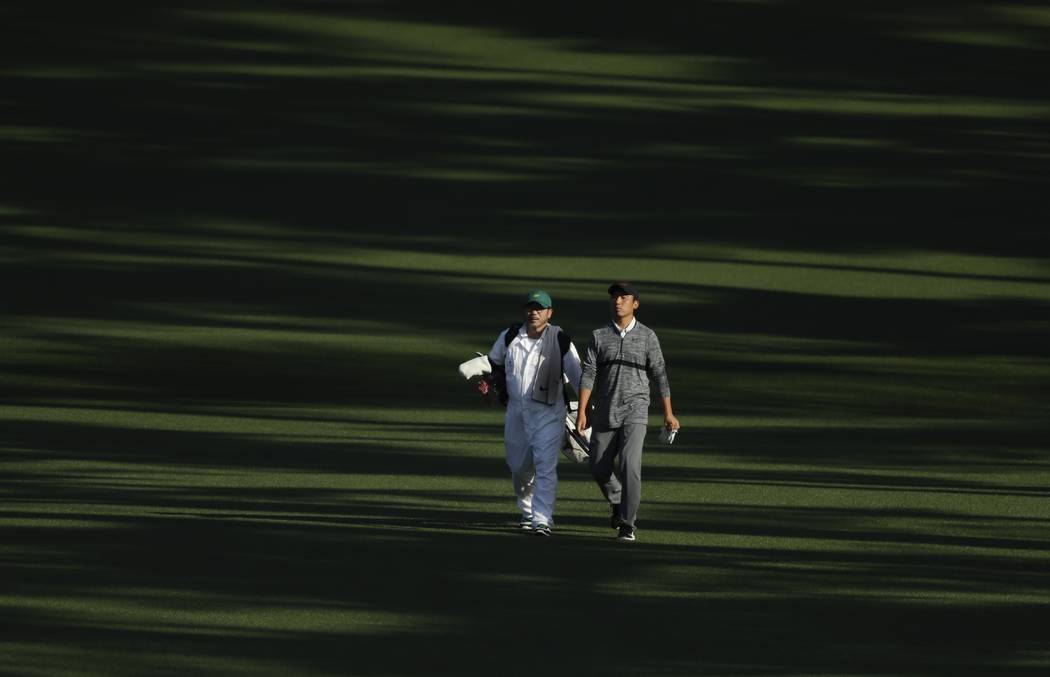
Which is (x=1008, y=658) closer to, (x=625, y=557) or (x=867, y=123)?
(x=625, y=557)

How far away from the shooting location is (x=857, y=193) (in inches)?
1344

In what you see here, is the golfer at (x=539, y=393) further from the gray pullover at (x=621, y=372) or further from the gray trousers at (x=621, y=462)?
the gray trousers at (x=621, y=462)

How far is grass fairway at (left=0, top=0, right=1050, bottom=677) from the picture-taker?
942 cm

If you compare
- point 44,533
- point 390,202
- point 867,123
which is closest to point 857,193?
point 867,123

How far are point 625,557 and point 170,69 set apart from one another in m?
29.8

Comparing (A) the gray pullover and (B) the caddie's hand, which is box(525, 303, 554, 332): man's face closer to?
(A) the gray pullover

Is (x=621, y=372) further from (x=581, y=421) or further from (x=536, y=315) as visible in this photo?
(x=536, y=315)


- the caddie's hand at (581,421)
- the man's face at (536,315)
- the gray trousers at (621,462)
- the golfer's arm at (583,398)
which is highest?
the man's face at (536,315)

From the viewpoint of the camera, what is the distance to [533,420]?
12.0 m

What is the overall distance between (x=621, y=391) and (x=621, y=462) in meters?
0.47

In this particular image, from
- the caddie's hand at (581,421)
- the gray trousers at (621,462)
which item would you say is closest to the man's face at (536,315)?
the caddie's hand at (581,421)

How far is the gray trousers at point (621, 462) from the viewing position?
11.6 m

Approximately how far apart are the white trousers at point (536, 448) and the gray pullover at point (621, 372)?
304 mm

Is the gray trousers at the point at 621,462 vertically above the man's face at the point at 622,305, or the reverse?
the man's face at the point at 622,305
